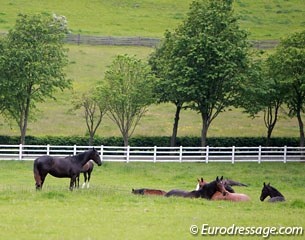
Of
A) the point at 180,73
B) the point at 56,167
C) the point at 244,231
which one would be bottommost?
the point at 244,231

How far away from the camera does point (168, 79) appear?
Answer: 151ft

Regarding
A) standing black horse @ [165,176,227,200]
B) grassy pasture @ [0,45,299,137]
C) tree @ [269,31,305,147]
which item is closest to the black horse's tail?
standing black horse @ [165,176,227,200]

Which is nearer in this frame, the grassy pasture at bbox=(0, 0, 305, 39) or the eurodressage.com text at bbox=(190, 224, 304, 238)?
the eurodressage.com text at bbox=(190, 224, 304, 238)

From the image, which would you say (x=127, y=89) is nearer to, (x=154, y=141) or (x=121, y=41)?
(x=154, y=141)

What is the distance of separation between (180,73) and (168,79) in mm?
1089

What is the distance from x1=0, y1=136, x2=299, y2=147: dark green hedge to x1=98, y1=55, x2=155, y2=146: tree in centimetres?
124

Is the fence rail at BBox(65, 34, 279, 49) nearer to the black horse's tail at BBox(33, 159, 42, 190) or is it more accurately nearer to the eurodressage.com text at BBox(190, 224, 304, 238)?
the black horse's tail at BBox(33, 159, 42, 190)

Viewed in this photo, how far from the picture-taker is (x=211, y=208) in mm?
22781

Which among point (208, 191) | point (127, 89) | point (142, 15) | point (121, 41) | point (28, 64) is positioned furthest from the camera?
point (142, 15)

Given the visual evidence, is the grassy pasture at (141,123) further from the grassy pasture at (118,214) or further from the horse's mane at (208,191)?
the horse's mane at (208,191)

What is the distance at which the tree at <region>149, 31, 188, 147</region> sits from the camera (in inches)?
1775

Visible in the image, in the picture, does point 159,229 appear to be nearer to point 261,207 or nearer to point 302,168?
point 261,207

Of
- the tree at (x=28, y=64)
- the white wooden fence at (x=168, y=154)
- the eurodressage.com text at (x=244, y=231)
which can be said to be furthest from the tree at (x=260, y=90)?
the eurodressage.com text at (x=244, y=231)

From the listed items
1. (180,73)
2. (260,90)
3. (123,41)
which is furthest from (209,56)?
(123,41)
